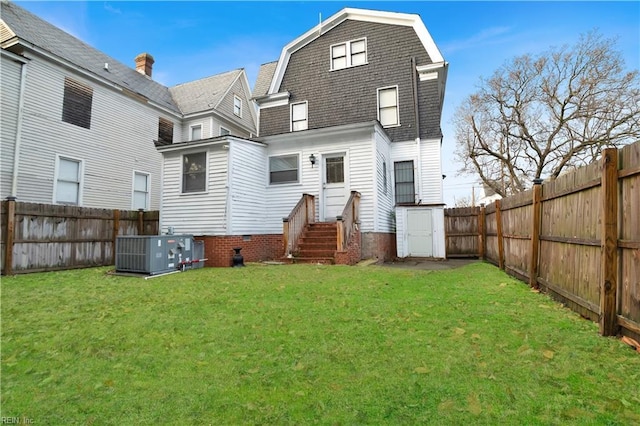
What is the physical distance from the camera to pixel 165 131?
16578 mm

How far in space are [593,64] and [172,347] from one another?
1020 inches

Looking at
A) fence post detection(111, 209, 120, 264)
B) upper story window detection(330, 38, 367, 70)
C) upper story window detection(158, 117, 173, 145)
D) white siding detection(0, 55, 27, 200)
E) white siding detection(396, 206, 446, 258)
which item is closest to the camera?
white siding detection(0, 55, 27, 200)

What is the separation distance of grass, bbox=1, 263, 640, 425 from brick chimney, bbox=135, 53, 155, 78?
17473 millimetres

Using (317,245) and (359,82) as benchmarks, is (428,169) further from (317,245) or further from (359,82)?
(317,245)

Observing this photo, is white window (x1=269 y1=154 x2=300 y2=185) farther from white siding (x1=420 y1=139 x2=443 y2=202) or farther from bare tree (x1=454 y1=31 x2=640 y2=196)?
bare tree (x1=454 y1=31 x2=640 y2=196)

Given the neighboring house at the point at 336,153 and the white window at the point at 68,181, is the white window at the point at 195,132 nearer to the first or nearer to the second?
the neighboring house at the point at 336,153

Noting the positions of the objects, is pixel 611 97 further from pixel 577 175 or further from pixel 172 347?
pixel 172 347

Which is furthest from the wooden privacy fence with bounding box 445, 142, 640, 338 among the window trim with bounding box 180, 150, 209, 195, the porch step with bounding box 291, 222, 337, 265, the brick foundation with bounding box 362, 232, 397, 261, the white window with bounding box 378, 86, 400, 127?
the window trim with bounding box 180, 150, 209, 195

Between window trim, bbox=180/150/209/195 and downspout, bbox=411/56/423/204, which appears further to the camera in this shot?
downspout, bbox=411/56/423/204

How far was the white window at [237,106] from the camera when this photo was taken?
64.0 feet

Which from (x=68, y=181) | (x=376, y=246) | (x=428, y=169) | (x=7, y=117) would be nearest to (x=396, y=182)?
(x=428, y=169)

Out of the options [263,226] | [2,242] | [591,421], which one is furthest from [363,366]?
[2,242]

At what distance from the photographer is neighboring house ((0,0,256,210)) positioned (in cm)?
1056

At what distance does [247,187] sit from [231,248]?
226 cm
